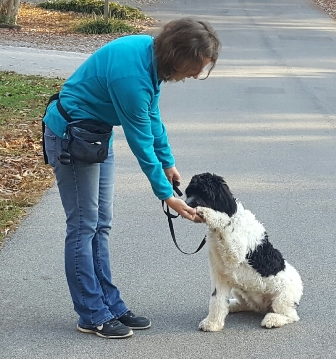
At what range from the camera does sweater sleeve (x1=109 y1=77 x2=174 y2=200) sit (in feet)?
12.5

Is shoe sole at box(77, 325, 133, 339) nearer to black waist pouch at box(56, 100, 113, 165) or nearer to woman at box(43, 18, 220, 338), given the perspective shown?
woman at box(43, 18, 220, 338)

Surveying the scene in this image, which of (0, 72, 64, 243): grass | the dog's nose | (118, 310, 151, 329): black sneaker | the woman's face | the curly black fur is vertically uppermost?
the woman's face

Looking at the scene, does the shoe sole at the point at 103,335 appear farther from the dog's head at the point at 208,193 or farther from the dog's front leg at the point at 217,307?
the dog's head at the point at 208,193

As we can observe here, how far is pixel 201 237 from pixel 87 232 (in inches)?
87.2

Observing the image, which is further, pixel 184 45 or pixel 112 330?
pixel 112 330

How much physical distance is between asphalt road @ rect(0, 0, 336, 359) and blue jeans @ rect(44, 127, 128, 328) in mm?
221

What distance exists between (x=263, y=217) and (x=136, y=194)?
1444 mm

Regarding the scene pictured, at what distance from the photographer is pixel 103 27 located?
22.2 m

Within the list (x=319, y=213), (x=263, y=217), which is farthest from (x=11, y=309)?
(x=319, y=213)

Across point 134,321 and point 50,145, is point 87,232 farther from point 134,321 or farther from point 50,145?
point 134,321

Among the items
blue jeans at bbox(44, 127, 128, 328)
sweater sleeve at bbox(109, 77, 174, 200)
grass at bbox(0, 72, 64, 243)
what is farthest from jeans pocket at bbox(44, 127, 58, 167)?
grass at bbox(0, 72, 64, 243)

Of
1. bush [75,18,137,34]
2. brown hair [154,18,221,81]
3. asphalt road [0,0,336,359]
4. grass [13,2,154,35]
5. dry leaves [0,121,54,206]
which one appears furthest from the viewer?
grass [13,2,154,35]

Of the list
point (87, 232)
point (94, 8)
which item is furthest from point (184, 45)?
point (94, 8)

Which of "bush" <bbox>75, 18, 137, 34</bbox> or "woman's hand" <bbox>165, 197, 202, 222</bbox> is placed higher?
"woman's hand" <bbox>165, 197, 202, 222</bbox>
